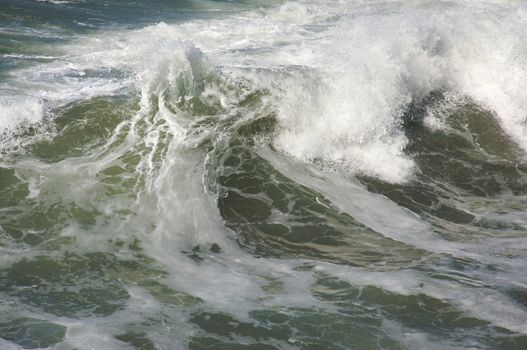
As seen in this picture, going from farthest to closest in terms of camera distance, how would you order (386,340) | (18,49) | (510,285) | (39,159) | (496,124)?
(18,49)
(496,124)
(39,159)
(510,285)
(386,340)

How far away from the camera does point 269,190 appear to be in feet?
24.6

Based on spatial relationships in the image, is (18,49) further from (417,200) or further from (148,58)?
(417,200)

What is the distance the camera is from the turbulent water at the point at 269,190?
15.9 feet

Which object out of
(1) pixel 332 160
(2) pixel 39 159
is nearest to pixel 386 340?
(1) pixel 332 160

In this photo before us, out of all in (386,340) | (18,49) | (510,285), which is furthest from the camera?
(18,49)

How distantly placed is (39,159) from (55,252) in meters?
1.80

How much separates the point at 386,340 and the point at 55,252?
3172mm

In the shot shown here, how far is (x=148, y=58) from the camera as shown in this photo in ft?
28.3

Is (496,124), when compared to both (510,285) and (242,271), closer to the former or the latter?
(510,285)

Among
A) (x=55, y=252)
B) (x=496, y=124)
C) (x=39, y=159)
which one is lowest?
(x=55, y=252)

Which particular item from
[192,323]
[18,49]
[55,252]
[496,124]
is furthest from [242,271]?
[18,49]

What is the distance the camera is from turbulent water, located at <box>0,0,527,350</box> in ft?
15.9

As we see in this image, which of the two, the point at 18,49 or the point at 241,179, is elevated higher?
the point at 18,49

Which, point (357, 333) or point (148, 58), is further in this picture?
point (148, 58)
